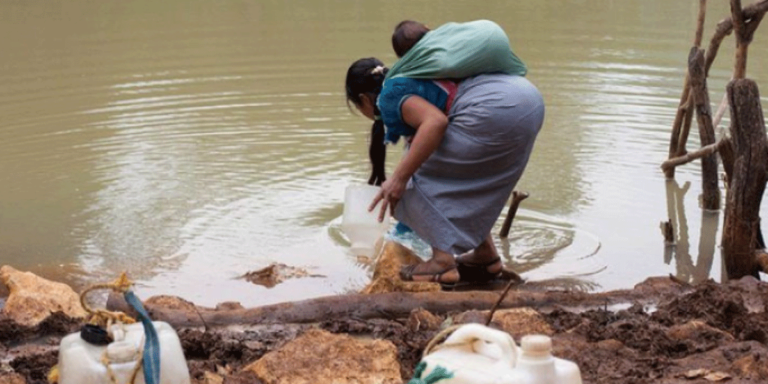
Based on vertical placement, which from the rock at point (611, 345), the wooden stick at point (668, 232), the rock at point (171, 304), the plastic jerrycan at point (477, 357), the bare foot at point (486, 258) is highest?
the plastic jerrycan at point (477, 357)

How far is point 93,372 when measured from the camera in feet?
9.26

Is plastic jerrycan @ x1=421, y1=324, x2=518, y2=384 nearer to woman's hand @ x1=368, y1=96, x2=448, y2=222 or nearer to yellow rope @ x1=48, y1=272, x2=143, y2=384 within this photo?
yellow rope @ x1=48, y1=272, x2=143, y2=384

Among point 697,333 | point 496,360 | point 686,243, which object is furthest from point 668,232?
point 496,360

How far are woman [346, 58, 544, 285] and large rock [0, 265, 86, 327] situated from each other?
1.28 meters

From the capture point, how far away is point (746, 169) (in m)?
5.39

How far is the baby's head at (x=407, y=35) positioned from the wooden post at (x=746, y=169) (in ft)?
4.57

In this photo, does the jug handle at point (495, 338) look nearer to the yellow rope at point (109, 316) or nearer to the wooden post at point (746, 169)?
the yellow rope at point (109, 316)

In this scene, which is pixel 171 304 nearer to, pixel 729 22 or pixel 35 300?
pixel 35 300

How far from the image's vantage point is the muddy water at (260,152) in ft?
19.9

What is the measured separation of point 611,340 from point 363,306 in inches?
38.6

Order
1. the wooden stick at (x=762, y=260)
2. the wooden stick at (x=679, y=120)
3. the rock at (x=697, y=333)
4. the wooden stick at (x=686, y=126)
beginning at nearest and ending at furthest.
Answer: the rock at (x=697, y=333) → the wooden stick at (x=762, y=260) → the wooden stick at (x=686, y=126) → the wooden stick at (x=679, y=120)

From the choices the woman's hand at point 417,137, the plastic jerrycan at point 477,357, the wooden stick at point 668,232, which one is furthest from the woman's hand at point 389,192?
the plastic jerrycan at point 477,357

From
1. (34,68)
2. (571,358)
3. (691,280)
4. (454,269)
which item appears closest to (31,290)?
(454,269)

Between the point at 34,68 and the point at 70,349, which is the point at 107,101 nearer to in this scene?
the point at 34,68
